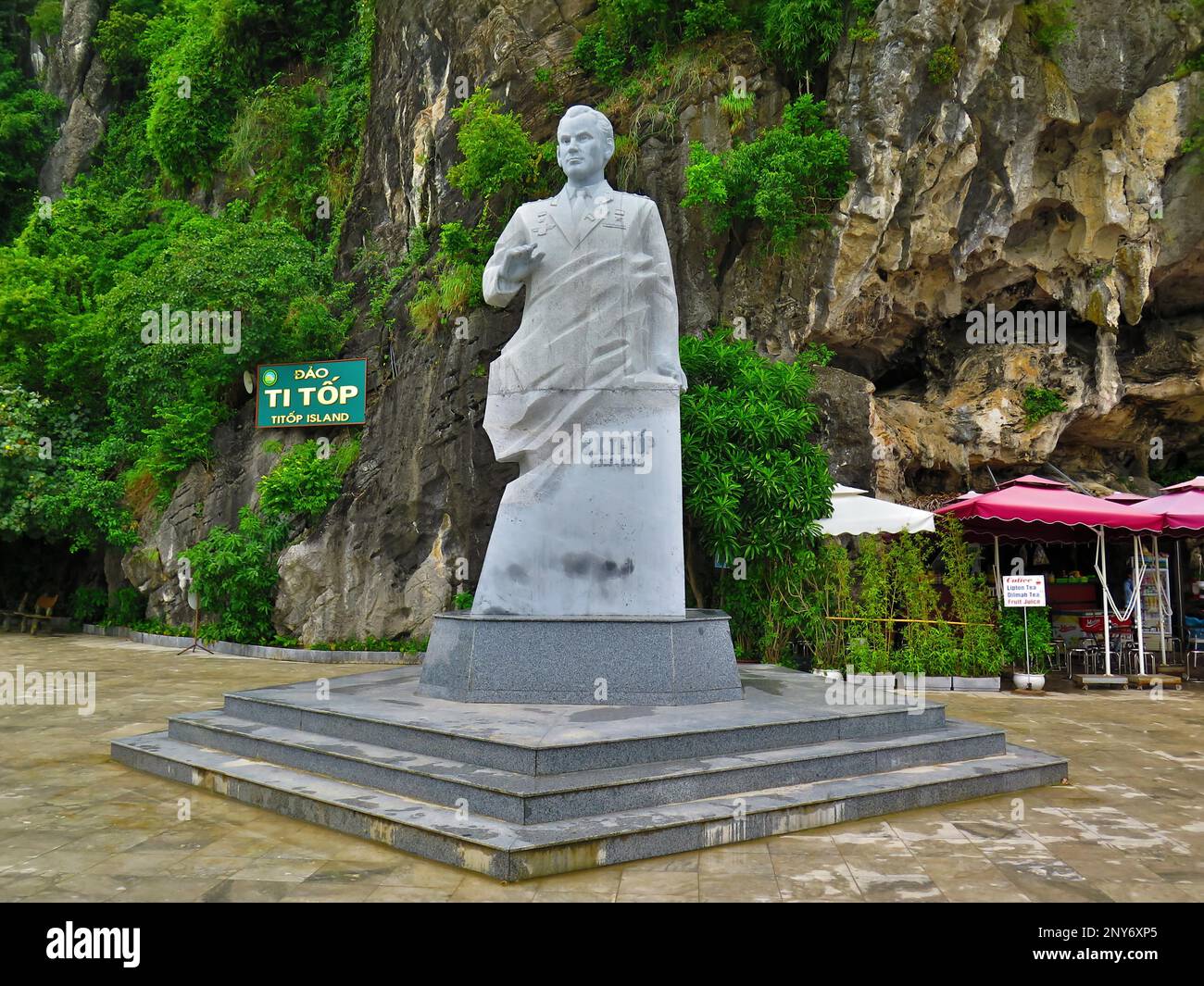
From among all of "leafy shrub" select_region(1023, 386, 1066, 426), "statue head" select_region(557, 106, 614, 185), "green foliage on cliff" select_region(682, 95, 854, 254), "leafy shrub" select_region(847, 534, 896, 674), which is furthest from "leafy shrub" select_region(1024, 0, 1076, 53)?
"statue head" select_region(557, 106, 614, 185)

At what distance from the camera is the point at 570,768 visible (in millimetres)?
4977

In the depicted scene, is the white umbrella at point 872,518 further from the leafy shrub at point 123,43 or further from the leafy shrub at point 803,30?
the leafy shrub at point 123,43

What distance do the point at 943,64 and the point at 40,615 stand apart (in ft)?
60.9

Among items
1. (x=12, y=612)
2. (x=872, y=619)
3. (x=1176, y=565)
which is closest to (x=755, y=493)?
(x=872, y=619)

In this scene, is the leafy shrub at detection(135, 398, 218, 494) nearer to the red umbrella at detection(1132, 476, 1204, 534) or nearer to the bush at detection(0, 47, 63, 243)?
the bush at detection(0, 47, 63, 243)

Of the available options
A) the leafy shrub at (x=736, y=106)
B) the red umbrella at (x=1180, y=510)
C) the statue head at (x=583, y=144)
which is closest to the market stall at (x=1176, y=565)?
the red umbrella at (x=1180, y=510)

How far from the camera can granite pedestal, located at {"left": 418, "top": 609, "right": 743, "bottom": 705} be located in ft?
21.3

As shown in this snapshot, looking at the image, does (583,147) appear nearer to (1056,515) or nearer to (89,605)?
(1056,515)

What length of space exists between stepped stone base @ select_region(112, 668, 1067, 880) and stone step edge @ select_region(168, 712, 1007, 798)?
13 millimetres

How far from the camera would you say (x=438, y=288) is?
48.1ft

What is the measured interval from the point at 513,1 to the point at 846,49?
5.45 m

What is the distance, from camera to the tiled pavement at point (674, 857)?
4.02m

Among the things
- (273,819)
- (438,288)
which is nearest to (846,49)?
(438,288)

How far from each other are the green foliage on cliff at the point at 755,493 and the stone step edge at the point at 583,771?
4849mm
